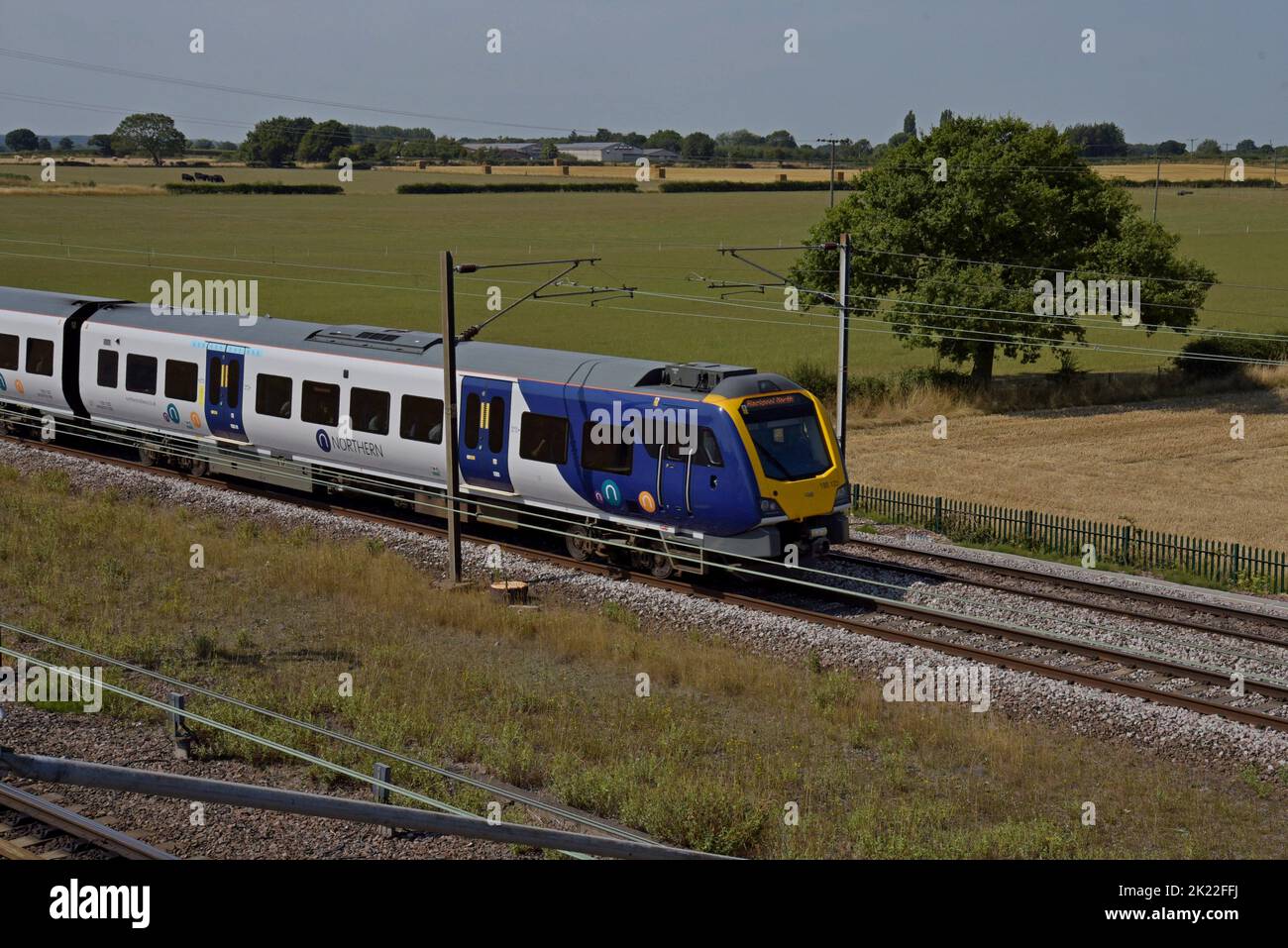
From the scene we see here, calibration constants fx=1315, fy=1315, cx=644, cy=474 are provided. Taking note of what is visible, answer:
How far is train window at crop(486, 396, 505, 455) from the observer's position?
23.5 m

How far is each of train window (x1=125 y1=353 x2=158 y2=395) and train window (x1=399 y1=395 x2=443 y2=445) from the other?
782cm

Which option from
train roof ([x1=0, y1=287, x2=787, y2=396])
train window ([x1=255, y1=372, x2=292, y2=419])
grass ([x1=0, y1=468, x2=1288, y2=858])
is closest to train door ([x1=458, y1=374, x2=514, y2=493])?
train roof ([x1=0, y1=287, x2=787, y2=396])

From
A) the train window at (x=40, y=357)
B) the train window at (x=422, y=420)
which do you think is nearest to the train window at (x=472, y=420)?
the train window at (x=422, y=420)

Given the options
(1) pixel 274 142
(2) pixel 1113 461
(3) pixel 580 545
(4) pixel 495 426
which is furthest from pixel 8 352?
(1) pixel 274 142

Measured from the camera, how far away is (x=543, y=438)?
901 inches

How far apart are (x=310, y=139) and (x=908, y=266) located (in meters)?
118

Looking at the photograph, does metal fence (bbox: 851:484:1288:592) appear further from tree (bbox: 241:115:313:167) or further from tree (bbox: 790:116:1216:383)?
tree (bbox: 241:115:313:167)

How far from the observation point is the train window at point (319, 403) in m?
26.3

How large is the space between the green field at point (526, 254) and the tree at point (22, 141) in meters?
56.9

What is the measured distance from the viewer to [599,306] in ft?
→ 255

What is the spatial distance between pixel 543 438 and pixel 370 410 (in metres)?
4.55

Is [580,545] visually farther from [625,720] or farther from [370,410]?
[625,720]
